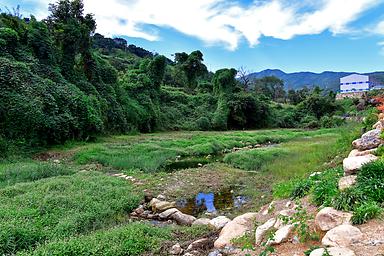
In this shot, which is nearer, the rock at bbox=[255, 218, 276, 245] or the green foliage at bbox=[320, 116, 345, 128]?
the rock at bbox=[255, 218, 276, 245]

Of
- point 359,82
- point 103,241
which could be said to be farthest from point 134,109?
point 359,82

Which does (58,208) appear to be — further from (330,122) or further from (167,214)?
(330,122)

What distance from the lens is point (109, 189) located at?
9.78 m

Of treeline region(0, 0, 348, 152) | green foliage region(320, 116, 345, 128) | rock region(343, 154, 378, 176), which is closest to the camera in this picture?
rock region(343, 154, 378, 176)

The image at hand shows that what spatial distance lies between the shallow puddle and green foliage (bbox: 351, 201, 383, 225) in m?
4.95

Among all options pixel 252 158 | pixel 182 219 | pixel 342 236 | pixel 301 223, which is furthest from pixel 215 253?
pixel 252 158

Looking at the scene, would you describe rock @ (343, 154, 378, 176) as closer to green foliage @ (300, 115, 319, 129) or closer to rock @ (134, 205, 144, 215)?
rock @ (134, 205, 144, 215)

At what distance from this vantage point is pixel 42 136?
58.7 feet

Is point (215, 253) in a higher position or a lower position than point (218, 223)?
higher

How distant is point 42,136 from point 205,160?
9.43 meters

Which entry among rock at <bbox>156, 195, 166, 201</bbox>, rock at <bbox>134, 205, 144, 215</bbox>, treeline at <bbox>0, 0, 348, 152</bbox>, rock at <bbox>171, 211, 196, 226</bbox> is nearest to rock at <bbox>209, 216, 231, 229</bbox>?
rock at <bbox>171, 211, 196, 226</bbox>

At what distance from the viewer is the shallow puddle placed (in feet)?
31.0

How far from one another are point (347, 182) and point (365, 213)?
3.61 ft

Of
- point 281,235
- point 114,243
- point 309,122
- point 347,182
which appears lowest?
point 309,122
